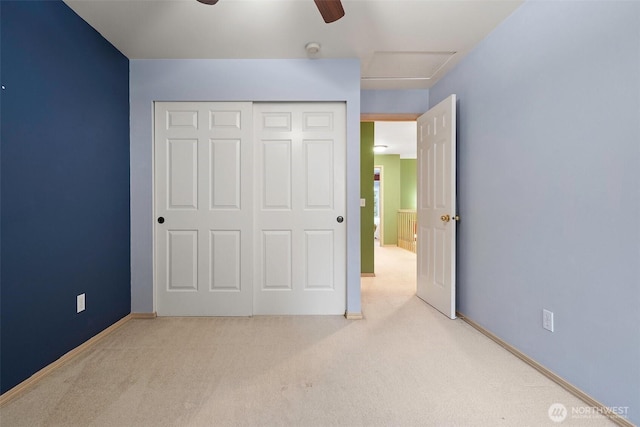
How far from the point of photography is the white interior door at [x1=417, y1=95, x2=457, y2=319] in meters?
2.56

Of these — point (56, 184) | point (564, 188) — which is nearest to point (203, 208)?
point (56, 184)

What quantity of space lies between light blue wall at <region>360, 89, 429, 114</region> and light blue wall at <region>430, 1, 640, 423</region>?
92cm

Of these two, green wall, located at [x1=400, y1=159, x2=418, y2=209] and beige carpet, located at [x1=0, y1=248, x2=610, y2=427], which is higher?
green wall, located at [x1=400, y1=159, x2=418, y2=209]

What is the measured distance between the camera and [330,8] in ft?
5.00

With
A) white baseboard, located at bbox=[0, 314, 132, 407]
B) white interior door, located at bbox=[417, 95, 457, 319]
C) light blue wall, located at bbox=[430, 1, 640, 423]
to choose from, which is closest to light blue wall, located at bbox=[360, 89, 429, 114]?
white interior door, located at bbox=[417, 95, 457, 319]

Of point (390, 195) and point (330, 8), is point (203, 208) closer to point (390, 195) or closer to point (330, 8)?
point (330, 8)

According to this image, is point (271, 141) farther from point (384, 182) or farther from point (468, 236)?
point (384, 182)

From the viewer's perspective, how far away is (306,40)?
2.31 metres

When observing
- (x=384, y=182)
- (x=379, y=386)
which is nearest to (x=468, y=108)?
(x=379, y=386)

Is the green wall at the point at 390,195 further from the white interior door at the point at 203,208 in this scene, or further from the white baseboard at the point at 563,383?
the white interior door at the point at 203,208

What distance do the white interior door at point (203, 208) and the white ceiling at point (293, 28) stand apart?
50 cm

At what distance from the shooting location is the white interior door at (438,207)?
256 centimetres

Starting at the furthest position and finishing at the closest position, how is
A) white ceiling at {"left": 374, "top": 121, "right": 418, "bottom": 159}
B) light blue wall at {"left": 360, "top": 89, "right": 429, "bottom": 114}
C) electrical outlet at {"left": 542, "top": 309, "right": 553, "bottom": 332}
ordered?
white ceiling at {"left": 374, "top": 121, "right": 418, "bottom": 159}
light blue wall at {"left": 360, "top": 89, "right": 429, "bottom": 114}
electrical outlet at {"left": 542, "top": 309, "right": 553, "bottom": 332}

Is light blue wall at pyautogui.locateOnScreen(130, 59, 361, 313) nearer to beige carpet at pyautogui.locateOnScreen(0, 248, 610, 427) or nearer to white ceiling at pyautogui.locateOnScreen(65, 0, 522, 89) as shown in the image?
white ceiling at pyautogui.locateOnScreen(65, 0, 522, 89)
